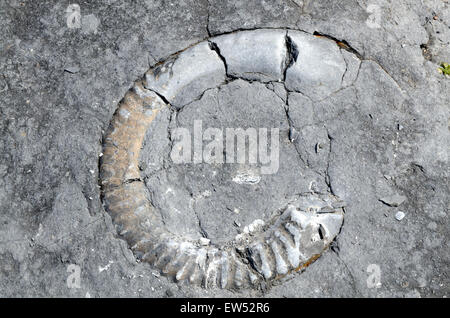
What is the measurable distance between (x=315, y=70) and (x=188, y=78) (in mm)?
717

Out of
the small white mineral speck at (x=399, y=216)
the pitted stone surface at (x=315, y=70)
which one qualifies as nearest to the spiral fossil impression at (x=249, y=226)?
the pitted stone surface at (x=315, y=70)

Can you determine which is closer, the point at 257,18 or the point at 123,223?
the point at 123,223

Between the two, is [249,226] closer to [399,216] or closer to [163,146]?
[163,146]

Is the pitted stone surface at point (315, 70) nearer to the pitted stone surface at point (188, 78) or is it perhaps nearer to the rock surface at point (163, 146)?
the rock surface at point (163, 146)

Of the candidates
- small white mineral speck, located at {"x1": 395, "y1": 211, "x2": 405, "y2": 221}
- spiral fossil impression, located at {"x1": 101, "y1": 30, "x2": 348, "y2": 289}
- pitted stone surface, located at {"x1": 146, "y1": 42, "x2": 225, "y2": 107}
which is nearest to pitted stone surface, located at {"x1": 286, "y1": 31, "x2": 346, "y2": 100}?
spiral fossil impression, located at {"x1": 101, "y1": 30, "x2": 348, "y2": 289}

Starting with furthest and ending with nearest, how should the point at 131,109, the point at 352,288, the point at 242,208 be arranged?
1. the point at 131,109
2. the point at 242,208
3. the point at 352,288

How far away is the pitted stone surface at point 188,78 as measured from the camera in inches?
105

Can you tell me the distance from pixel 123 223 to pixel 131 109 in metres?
0.65

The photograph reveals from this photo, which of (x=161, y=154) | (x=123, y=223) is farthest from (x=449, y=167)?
(x=123, y=223)

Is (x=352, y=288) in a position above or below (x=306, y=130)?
below

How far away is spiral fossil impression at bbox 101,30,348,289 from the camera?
2.38m

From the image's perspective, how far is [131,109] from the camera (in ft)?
8.69
